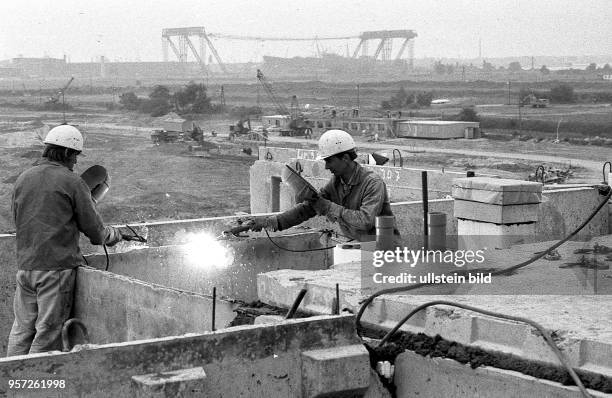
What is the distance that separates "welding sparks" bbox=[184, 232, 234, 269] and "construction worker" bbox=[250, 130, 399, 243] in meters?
1.04

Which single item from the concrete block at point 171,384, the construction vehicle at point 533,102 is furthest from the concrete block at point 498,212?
the construction vehicle at point 533,102

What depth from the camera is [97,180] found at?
906 centimetres

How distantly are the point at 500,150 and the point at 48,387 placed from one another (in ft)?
134

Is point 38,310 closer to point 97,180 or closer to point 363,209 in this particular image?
point 97,180

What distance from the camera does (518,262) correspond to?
802 centimetres

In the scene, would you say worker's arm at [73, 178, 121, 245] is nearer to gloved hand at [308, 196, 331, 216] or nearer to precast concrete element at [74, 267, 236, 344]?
precast concrete element at [74, 267, 236, 344]

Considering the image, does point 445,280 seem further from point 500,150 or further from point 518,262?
point 500,150

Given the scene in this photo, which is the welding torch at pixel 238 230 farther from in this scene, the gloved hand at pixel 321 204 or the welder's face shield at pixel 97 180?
the welder's face shield at pixel 97 180

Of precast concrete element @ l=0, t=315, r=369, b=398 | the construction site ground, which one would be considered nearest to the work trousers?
precast concrete element @ l=0, t=315, r=369, b=398

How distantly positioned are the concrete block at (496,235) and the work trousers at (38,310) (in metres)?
3.20

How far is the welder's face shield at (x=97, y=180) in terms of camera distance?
355 inches

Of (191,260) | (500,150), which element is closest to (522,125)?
(500,150)

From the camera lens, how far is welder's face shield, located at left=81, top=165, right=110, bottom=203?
9.01 m

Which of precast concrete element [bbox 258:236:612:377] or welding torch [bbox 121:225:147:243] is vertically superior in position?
welding torch [bbox 121:225:147:243]
